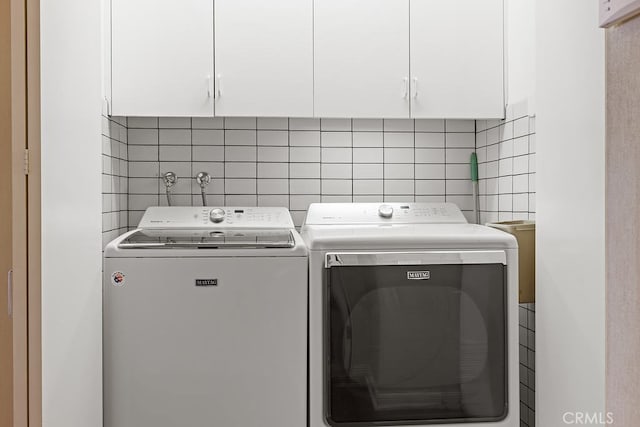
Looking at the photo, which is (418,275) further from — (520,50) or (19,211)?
(19,211)

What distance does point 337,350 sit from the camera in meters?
2.16

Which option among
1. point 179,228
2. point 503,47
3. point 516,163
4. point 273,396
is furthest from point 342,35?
point 273,396

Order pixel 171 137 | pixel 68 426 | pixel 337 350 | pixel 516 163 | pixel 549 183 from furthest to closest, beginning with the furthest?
1. pixel 171 137
2. pixel 516 163
3. pixel 337 350
4. pixel 549 183
5. pixel 68 426

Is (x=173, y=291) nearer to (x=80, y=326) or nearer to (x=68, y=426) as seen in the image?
(x=80, y=326)

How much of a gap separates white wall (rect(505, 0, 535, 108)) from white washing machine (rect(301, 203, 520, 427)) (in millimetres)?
637

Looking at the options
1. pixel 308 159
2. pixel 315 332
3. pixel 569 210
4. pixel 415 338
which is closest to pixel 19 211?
pixel 315 332

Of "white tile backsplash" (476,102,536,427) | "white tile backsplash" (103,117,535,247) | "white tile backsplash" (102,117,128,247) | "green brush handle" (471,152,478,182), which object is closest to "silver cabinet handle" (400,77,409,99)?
"white tile backsplash" (103,117,535,247)

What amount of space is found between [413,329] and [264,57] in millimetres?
1221

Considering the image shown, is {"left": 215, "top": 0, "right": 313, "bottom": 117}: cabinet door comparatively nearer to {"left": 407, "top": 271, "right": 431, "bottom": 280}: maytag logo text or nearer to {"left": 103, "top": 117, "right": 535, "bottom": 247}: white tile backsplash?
{"left": 103, "top": 117, "right": 535, "bottom": 247}: white tile backsplash

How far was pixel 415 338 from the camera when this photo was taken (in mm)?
2174

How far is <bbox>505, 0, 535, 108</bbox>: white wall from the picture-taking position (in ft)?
7.88

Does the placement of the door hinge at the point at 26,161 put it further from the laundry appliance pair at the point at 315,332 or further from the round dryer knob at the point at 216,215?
the round dryer knob at the point at 216,215

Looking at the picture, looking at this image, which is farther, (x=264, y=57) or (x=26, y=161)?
(x=264, y=57)

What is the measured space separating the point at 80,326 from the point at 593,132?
1586 mm
